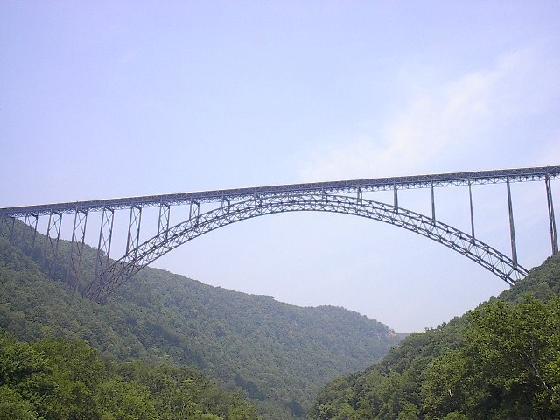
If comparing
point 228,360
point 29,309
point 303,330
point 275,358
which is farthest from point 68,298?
point 303,330

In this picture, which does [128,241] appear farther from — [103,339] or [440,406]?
[440,406]

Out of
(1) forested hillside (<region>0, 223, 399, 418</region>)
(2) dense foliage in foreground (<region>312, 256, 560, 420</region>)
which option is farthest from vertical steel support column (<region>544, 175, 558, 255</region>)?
(1) forested hillside (<region>0, 223, 399, 418</region>)

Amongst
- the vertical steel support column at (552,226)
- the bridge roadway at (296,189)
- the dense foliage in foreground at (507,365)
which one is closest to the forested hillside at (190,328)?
the bridge roadway at (296,189)

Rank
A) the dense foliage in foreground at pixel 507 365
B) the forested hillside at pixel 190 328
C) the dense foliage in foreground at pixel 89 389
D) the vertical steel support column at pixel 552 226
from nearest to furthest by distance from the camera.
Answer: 1. the dense foliage in foreground at pixel 507 365
2. the dense foliage in foreground at pixel 89 389
3. the vertical steel support column at pixel 552 226
4. the forested hillside at pixel 190 328

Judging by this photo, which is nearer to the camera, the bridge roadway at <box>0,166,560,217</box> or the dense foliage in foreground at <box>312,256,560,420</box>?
the dense foliage in foreground at <box>312,256,560,420</box>

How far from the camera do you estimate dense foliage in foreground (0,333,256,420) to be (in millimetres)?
26541

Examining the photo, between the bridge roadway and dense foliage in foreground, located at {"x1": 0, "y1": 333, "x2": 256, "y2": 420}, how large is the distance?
15.9 m

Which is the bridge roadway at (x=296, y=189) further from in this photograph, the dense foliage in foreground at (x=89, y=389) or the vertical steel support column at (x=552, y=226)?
the dense foliage in foreground at (x=89, y=389)

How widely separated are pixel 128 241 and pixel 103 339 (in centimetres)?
922

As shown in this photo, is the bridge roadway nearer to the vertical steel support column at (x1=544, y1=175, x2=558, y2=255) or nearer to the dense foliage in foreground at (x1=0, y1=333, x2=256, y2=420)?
the vertical steel support column at (x1=544, y1=175, x2=558, y2=255)

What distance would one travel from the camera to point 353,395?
2055 inches

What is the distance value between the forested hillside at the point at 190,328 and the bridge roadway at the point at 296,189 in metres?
6.96

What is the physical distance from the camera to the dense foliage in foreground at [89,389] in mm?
26541

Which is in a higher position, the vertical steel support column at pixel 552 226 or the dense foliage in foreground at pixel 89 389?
the vertical steel support column at pixel 552 226
